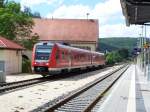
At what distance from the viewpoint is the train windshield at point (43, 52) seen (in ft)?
120

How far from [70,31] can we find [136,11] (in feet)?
257

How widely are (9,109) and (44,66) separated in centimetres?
1981

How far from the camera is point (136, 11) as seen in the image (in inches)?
797

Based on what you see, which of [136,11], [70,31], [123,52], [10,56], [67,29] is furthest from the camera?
[123,52]

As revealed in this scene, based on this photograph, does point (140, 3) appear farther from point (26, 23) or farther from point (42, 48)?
point (26, 23)

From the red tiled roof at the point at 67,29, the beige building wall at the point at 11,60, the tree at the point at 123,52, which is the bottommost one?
the tree at the point at 123,52

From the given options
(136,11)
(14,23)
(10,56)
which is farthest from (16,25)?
(136,11)

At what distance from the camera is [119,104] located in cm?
1806

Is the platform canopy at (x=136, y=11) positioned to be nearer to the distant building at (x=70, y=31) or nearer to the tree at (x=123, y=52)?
the distant building at (x=70, y=31)

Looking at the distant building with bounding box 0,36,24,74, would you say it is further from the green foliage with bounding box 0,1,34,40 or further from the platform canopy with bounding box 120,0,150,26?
the platform canopy with bounding box 120,0,150,26

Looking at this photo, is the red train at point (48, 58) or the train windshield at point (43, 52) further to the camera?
the train windshield at point (43, 52)

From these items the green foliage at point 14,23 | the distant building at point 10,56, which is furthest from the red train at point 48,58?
the green foliage at point 14,23

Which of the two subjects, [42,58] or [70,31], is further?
[70,31]

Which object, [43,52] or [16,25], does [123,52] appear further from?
[43,52]
